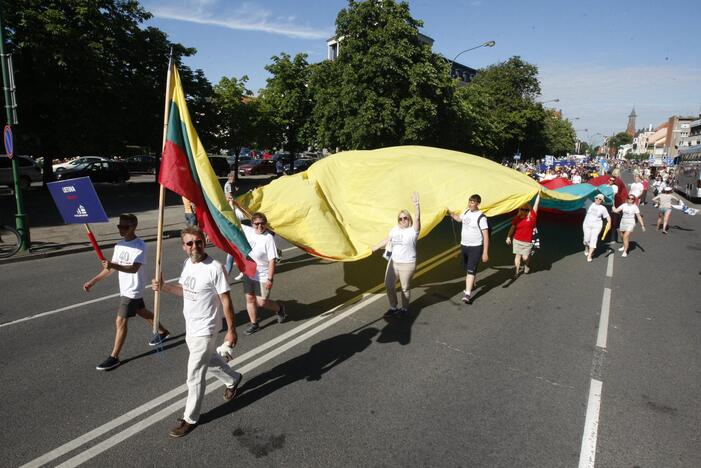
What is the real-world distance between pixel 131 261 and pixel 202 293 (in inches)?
63.3

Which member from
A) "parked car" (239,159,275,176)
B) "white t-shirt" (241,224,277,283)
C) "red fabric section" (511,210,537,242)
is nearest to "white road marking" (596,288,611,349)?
"red fabric section" (511,210,537,242)

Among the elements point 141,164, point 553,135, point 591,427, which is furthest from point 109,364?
point 553,135

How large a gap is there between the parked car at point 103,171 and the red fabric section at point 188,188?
2666cm

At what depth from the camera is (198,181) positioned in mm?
5031

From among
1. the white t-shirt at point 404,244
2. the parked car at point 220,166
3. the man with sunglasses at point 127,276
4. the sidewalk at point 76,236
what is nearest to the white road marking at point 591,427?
the white t-shirt at point 404,244

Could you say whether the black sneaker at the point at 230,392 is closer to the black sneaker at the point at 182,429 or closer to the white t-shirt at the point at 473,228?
the black sneaker at the point at 182,429

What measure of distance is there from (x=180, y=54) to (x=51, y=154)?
9382 mm

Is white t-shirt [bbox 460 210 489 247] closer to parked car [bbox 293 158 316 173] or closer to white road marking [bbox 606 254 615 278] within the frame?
white road marking [bbox 606 254 615 278]

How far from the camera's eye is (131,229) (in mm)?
5105

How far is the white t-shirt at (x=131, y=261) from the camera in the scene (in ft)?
16.6

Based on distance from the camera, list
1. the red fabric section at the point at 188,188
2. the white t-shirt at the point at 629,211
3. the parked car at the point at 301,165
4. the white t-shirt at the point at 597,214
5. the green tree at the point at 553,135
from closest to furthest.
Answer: the red fabric section at the point at 188,188
the white t-shirt at the point at 597,214
the white t-shirt at the point at 629,211
the parked car at the point at 301,165
the green tree at the point at 553,135

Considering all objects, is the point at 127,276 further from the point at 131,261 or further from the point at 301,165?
the point at 301,165

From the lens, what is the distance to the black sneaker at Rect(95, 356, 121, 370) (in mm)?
5150

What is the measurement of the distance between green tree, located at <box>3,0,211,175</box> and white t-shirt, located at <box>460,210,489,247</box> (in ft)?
57.7
